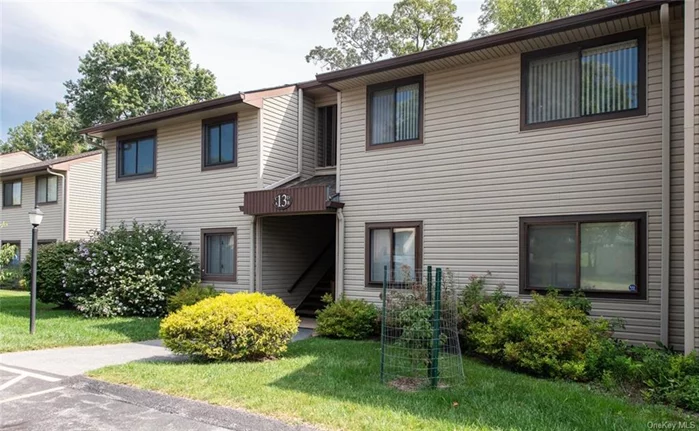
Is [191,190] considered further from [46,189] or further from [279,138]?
[46,189]

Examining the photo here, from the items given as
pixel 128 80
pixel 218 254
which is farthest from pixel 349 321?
pixel 128 80

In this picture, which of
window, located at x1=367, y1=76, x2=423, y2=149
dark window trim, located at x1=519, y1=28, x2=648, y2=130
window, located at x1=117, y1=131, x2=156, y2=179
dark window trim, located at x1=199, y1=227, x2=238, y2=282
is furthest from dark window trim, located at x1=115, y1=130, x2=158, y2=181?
dark window trim, located at x1=519, y1=28, x2=648, y2=130

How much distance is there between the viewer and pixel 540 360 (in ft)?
21.6

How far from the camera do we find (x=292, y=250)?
44.0 ft

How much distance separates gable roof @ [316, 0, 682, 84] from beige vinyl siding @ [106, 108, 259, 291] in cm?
315

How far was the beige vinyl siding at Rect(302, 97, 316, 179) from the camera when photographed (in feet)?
43.9

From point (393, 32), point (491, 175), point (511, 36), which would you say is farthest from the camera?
point (393, 32)

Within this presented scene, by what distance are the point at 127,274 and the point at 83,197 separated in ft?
36.0

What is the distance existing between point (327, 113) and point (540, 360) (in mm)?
9335

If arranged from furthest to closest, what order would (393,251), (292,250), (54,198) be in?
(54,198)
(292,250)
(393,251)

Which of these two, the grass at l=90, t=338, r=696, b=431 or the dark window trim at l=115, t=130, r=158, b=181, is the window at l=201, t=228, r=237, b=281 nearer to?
the dark window trim at l=115, t=130, r=158, b=181

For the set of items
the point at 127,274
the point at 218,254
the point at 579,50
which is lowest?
the point at 127,274

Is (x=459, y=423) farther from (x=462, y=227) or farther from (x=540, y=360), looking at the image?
(x=462, y=227)

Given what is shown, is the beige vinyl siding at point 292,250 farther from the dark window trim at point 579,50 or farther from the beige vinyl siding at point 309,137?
the dark window trim at point 579,50
